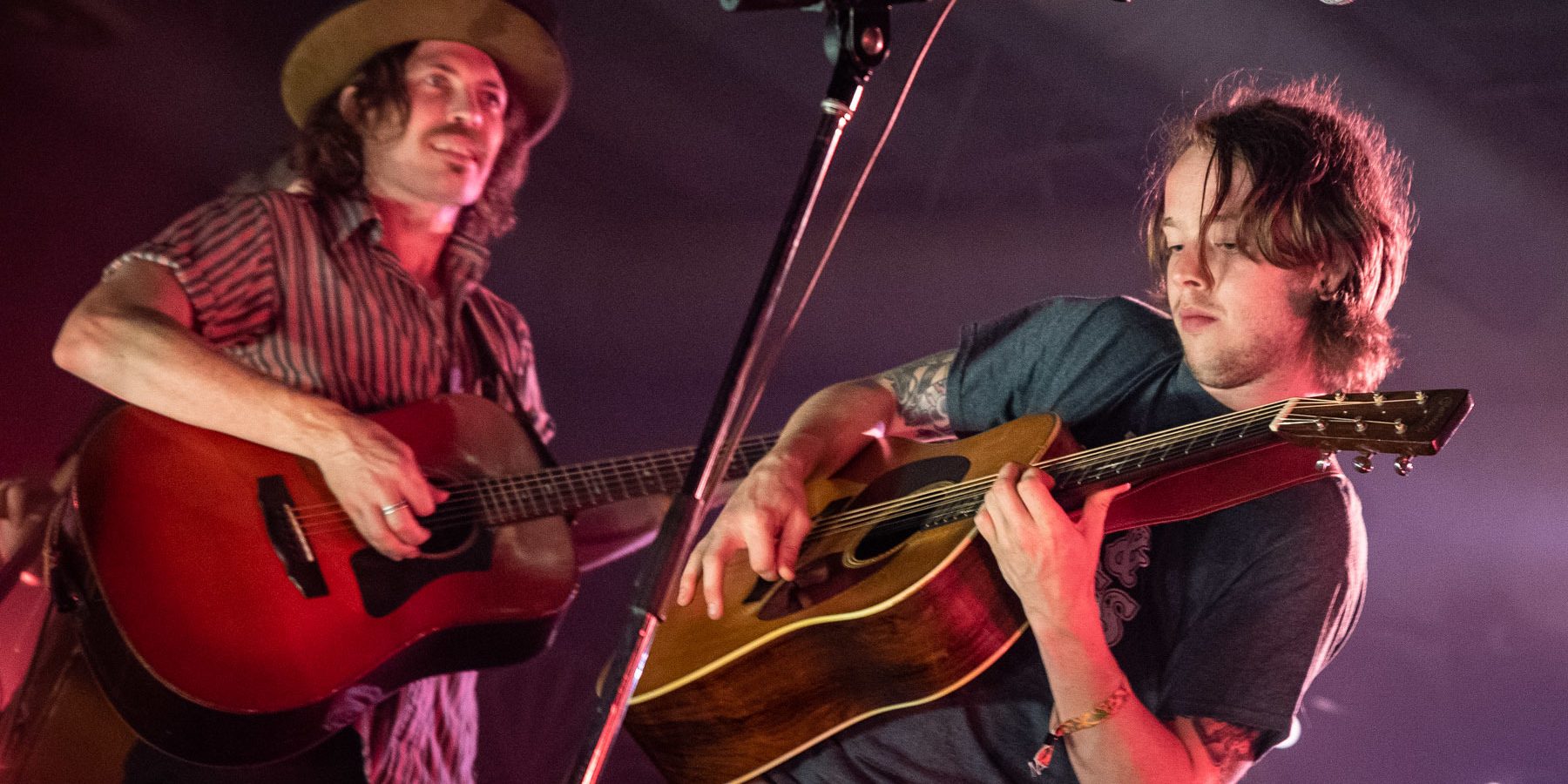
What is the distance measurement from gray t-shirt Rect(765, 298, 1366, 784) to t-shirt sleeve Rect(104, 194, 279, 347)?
1341 millimetres

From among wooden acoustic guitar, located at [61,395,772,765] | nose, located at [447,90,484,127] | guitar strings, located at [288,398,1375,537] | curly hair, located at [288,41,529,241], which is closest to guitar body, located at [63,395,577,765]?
wooden acoustic guitar, located at [61,395,772,765]

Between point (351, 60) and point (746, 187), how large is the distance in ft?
3.08

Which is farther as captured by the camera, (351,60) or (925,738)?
(351,60)

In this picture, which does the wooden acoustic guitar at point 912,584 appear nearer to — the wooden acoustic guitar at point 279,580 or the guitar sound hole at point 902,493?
the guitar sound hole at point 902,493

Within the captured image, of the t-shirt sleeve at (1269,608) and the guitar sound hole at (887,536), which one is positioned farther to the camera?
the guitar sound hole at (887,536)

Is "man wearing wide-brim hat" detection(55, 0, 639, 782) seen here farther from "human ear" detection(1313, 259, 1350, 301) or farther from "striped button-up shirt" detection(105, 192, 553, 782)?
"human ear" detection(1313, 259, 1350, 301)

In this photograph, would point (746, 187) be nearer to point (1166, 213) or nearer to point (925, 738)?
point (1166, 213)

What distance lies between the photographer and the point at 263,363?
2.19 metres

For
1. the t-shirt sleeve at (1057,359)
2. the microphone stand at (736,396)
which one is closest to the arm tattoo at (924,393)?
the t-shirt sleeve at (1057,359)

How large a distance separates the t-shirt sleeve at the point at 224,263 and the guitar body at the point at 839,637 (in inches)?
41.3

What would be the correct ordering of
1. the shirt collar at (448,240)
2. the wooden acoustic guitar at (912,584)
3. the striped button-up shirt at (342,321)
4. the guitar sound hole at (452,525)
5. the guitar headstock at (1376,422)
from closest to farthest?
the guitar headstock at (1376,422), the wooden acoustic guitar at (912,584), the guitar sound hole at (452,525), the striped button-up shirt at (342,321), the shirt collar at (448,240)

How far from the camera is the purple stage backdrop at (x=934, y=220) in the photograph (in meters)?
1.89

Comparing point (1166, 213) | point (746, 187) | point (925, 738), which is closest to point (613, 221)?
point (746, 187)

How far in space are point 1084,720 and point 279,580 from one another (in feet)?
4.29
